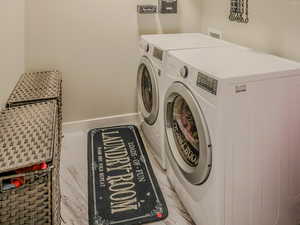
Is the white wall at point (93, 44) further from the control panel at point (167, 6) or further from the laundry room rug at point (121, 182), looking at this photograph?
the laundry room rug at point (121, 182)

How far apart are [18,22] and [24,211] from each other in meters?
1.55

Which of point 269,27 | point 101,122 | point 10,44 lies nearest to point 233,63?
point 269,27

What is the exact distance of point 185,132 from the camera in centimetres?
163

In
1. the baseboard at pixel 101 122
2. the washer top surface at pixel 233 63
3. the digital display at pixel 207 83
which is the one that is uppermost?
the washer top surface at pixel 233 63

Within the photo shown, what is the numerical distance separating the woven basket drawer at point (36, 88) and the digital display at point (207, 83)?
3.47ft

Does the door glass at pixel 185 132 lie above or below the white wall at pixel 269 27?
below

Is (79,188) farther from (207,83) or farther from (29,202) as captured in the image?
(207,83)

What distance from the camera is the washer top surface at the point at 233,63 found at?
124 centimetres

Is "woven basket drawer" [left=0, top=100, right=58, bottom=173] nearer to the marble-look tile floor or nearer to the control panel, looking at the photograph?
the marble-look tile floor

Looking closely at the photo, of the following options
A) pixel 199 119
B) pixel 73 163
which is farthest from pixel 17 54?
pixel 199 119

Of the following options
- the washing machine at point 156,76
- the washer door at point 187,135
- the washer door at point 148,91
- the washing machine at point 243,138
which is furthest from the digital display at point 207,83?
the washer door at point 148,91

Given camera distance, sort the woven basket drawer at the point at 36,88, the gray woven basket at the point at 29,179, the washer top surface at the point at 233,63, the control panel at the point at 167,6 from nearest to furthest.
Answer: the gray woven basket at the point at 29,179 < the washer top surface at the point at 233,63 < the woven basket drawer at the point at 36,88 < the control panel at the point at 167,6

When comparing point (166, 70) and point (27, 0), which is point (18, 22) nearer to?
point (27, 0)

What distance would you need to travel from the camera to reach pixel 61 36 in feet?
7.98
